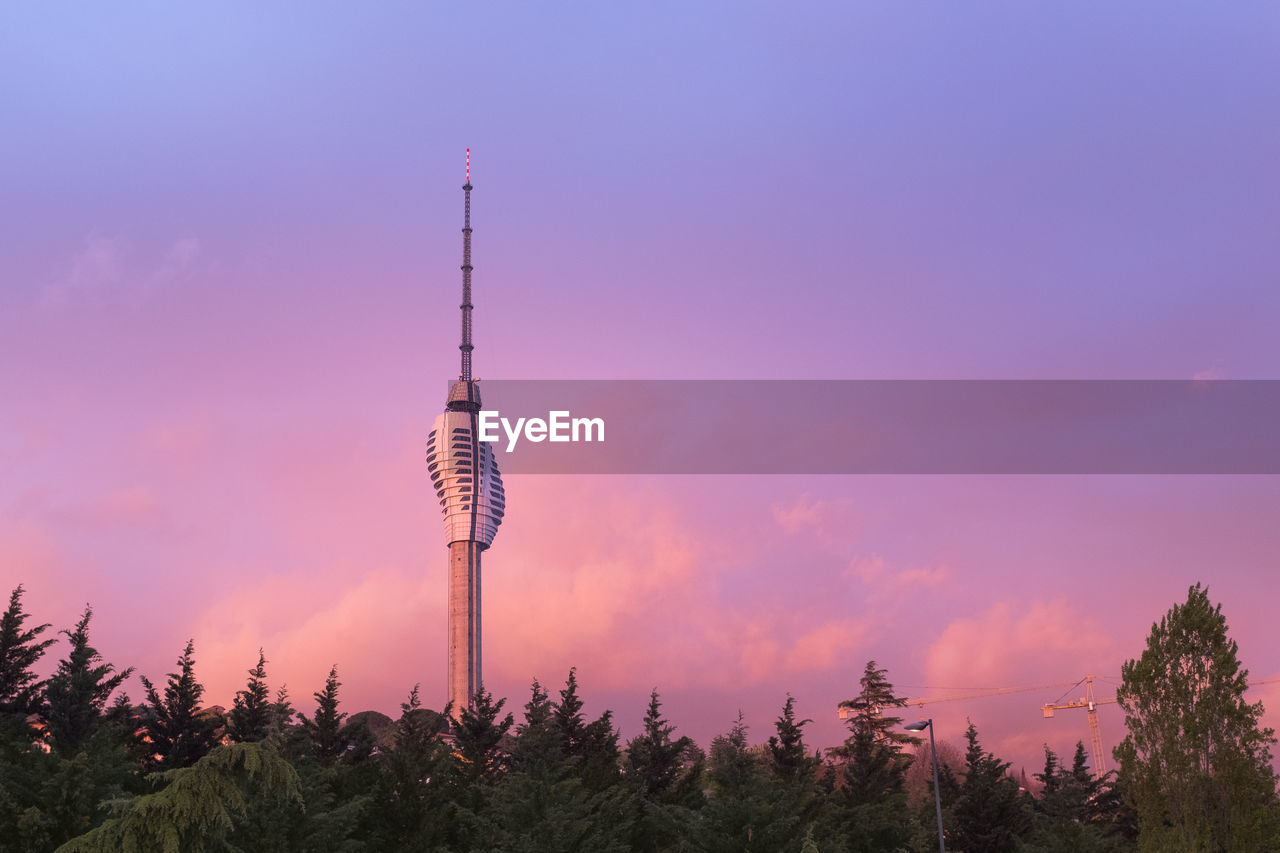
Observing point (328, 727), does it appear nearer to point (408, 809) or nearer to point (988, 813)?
point (408, 809)

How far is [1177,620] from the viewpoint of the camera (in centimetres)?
4581

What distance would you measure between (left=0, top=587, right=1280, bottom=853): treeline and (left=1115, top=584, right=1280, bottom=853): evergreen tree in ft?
0.28

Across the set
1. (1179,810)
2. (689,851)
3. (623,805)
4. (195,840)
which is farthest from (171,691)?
(1179,810)

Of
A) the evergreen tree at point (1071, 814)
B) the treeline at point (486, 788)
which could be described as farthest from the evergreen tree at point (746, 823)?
the evergreen tree at point (1071, 814)

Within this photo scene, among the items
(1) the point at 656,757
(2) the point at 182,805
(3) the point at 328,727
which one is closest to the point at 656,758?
(1) the point at 656,757

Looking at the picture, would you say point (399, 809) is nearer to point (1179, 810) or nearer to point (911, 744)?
point (1179, 810)

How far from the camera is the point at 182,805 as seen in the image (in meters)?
19.5

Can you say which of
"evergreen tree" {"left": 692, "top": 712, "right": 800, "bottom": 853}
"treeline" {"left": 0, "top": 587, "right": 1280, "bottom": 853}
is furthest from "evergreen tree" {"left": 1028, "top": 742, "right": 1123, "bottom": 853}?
"evergreen tree" {"left": 692, "top": 712, "right": 800, "bottom": 853}

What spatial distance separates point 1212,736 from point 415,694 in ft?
117

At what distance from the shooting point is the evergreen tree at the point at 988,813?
61.2 meters

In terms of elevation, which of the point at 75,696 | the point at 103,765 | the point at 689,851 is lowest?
the point at 689,851

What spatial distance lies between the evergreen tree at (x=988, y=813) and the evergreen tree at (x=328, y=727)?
31.2 metres

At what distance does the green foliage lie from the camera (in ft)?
63.9

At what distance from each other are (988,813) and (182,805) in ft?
167
